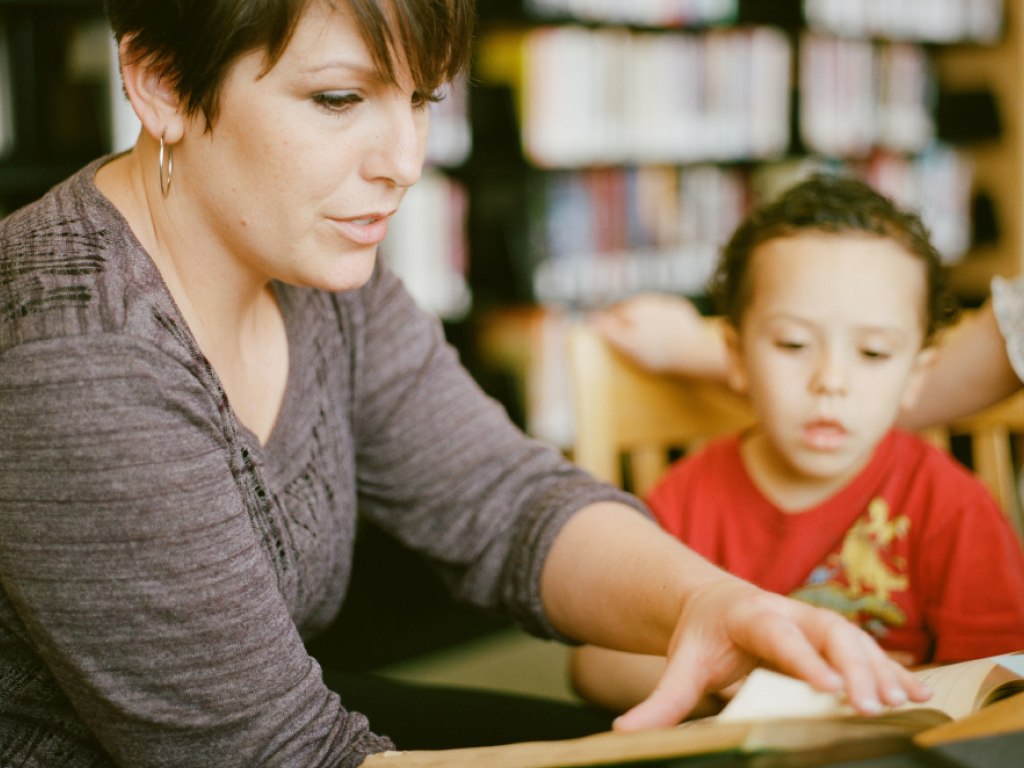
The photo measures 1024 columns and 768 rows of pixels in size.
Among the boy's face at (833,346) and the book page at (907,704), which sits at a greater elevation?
the boy's face at (833,346)

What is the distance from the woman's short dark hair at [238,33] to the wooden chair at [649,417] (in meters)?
0.57

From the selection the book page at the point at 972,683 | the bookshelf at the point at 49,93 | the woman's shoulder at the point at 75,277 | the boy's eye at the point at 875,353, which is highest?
the bookshelf at the point at 49,93

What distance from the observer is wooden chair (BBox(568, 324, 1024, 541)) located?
1420 mm

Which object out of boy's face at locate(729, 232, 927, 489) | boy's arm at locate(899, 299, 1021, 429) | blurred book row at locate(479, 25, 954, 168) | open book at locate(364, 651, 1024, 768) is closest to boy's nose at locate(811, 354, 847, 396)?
boy's face at locate(729, 232, 927, 489)

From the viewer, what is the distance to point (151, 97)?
Result: 35.9 inches

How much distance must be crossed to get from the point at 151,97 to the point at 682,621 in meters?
0.60

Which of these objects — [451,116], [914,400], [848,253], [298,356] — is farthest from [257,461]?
[451,116]

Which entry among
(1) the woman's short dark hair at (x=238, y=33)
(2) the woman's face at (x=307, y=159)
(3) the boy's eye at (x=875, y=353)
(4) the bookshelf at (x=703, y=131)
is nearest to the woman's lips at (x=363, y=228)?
(2) the woman's face at (x=307, y=159)

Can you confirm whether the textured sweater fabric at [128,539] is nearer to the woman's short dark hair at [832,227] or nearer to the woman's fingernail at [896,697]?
the woman's fingernail at [896,697]

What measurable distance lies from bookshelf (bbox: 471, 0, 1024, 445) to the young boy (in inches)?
64.9

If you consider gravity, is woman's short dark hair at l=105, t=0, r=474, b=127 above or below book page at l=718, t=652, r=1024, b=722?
above

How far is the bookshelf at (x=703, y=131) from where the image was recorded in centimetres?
296

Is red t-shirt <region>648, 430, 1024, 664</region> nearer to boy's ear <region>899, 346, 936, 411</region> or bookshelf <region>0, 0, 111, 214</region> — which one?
boy's ear <region>899, 346, 936, 411</region>

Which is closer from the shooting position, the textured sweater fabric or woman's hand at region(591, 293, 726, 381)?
the textured sweater fabric
